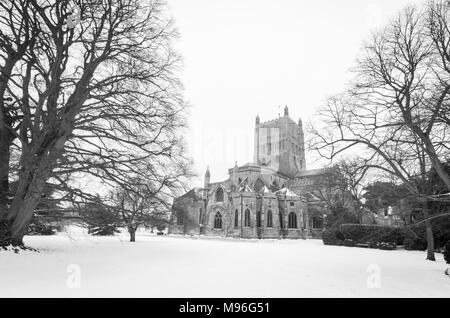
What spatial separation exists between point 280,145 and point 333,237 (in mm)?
41656

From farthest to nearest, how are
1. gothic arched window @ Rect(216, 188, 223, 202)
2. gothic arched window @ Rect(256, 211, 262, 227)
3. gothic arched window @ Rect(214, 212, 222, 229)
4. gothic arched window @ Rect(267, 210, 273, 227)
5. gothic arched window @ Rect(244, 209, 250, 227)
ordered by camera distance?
gothic arched window @ Rect(216, 188, 223, 202) < gothic arched window @ Rect(214, 212, 222, 229) < gothic arched window @ Rect(256, 211, 262, 227) < gothic arched window @ Rect(267, 210, 273, 227) < gothic arched window @ Rect(244, 209, 250, 227)

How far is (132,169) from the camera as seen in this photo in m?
11.7

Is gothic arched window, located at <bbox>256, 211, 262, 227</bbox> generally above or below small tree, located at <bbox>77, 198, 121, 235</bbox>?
below

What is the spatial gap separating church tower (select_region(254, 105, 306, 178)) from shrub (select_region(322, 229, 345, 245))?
118 feet

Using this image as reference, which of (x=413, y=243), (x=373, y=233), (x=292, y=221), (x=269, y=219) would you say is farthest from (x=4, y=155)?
(x=292, y=221)

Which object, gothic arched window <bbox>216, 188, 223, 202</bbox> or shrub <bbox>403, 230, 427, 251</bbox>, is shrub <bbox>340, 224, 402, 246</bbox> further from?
gothic arched window <bbox>216, 188, 223, 202</bbox>

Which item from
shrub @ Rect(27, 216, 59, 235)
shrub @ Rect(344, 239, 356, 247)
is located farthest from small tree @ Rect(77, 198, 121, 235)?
shrub @ Rect(344, 239, 356, 247)

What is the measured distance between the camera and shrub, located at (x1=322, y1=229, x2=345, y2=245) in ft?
99.2

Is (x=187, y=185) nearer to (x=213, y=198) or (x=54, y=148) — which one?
(x=54, y=148)

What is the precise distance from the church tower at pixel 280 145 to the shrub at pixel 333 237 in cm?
3585

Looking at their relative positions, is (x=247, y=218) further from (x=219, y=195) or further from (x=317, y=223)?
(x=317, y=223)

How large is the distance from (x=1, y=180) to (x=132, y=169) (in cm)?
561
